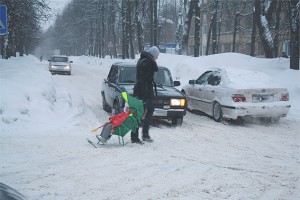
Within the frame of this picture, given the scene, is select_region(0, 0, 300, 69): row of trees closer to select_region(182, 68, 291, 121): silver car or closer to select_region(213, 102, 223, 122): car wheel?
select_region(182, 68, 291, 121): silver car

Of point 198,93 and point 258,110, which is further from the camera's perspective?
point 198,93

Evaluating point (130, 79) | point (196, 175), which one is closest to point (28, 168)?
point (196, 175)

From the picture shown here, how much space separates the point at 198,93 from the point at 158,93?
274 cm

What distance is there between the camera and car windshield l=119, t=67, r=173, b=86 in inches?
420

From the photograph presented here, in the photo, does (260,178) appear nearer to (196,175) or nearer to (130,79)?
(196,175)

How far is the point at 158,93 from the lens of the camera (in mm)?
9633

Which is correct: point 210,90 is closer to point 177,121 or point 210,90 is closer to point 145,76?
point 177,121

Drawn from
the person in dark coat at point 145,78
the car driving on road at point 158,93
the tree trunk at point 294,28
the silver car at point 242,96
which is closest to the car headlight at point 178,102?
the car driving on road at point 158,93

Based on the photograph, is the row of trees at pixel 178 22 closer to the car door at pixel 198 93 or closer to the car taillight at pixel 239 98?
the car door at pixel 198 93

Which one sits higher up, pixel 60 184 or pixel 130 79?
pixel 130 79

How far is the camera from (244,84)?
33.7ft

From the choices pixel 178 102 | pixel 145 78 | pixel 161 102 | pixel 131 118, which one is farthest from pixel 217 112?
pixel 131 118

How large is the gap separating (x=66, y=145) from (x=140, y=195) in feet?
10.1

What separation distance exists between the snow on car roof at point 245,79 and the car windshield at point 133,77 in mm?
1703
